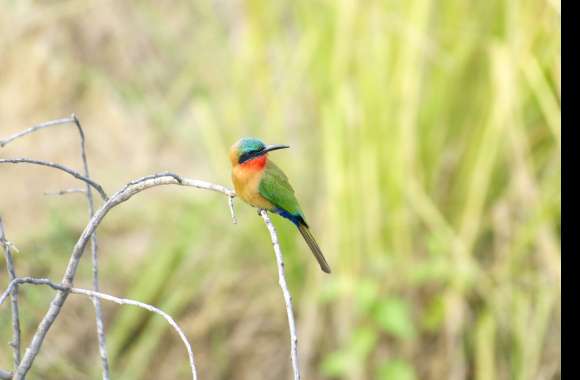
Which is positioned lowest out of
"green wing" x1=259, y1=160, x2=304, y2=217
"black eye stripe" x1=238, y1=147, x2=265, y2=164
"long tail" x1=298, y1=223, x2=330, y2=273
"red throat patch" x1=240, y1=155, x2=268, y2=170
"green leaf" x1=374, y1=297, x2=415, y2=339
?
"green leaf" x1=374, y1=297, x2=415, y2=339

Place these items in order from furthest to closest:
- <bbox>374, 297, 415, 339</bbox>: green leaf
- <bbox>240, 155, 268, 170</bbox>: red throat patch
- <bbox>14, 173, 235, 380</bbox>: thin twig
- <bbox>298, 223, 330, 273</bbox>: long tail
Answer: <bbox>374, 297, 415, 339</bbox>: green leaf < <bbox>240, 155, 268, 170</bbox>: red throat patch < <bbox>298, 223, 330, 273</bbox>: long tail < <bbox>14, 173, 235, 380</bbox>: thin twig

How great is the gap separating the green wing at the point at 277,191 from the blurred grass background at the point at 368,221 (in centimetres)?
156

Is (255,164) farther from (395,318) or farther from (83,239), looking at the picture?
(395,318)

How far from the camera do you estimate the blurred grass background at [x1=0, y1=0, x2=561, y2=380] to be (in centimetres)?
363

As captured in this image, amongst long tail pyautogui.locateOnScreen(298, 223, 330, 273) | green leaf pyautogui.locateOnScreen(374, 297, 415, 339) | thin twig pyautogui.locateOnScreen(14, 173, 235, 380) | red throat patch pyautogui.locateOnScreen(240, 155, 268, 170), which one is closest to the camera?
thin twig pyautogui.locateOnScreen(14, 173, 235, 380)

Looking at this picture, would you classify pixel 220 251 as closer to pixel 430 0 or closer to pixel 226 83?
pixel 226 83

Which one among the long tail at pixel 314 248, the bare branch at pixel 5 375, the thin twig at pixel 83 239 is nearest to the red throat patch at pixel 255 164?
the long tail at pixel 314 248

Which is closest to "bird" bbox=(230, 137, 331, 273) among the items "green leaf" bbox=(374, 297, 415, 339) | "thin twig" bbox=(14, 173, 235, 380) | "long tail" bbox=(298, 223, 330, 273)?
"long tail" bbox=(298, 223, 330, 273)

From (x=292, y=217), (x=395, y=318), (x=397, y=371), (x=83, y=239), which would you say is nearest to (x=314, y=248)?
(x=292, y=217)

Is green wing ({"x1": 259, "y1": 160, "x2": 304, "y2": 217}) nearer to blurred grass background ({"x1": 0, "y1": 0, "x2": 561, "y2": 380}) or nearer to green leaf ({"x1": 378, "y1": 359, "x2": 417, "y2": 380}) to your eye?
blurred grass background ({"x1": 0, "y1": 0, "x2": 561, "y2": 380})

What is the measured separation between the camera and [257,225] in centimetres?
409

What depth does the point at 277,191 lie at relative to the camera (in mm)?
2092

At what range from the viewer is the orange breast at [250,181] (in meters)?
2.01

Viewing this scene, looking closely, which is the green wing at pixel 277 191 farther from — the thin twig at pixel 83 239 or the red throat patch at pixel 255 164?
the thin twig at pixel 83 239
